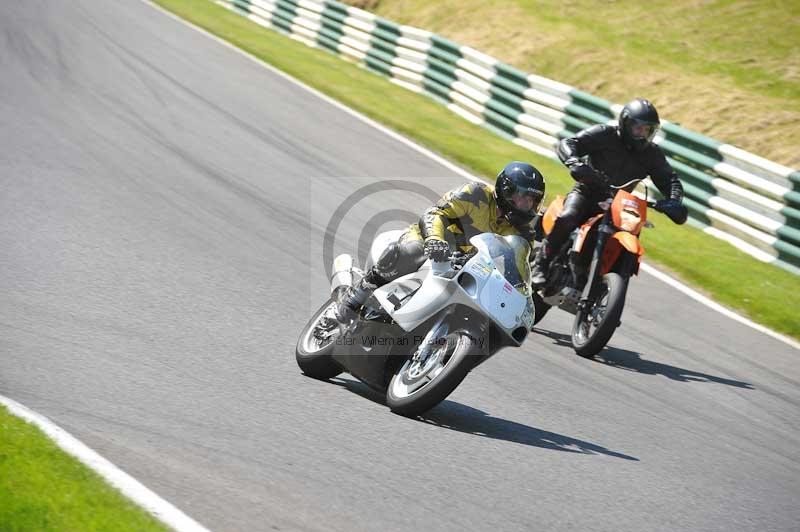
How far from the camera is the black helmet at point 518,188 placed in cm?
659

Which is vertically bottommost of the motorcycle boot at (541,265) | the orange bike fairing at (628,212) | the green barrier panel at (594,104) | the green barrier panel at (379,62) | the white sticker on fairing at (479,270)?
the green barrier panel at (379,62)

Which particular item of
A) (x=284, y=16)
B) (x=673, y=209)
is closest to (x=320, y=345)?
(x=673, y=209)

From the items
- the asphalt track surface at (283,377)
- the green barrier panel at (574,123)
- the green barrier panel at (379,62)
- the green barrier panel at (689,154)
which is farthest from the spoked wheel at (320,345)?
the green barrier panel at (379,62)

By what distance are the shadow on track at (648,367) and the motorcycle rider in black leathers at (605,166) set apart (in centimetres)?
93

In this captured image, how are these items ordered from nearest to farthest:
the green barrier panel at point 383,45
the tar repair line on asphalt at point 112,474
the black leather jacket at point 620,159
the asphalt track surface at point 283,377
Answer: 1. the tar repair line on asphalt at point 112,474
2. the asphalt track surface at point 283,377
3. the black leather jacket at point 620,159
4. the green barrier panel at point 383,45

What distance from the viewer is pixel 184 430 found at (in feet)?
18.2

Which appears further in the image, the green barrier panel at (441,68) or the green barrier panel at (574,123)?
the green barrier panel at (441,68)

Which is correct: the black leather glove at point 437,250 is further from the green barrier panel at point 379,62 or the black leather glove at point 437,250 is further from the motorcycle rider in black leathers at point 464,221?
the green barrier panel at point 379,62

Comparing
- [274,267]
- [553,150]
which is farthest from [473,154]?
[274,267]

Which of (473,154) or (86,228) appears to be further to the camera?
(473,154)

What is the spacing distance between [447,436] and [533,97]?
1259 cm

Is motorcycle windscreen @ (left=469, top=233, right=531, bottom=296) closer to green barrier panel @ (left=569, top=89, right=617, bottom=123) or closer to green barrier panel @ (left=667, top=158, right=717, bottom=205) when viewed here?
green barrier panel @ (left=667, top=158, right=717, bottom=205)

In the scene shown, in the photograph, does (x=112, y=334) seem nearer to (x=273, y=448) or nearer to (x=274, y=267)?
(x=273, y=448)

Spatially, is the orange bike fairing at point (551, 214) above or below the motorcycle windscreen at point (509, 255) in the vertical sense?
below
